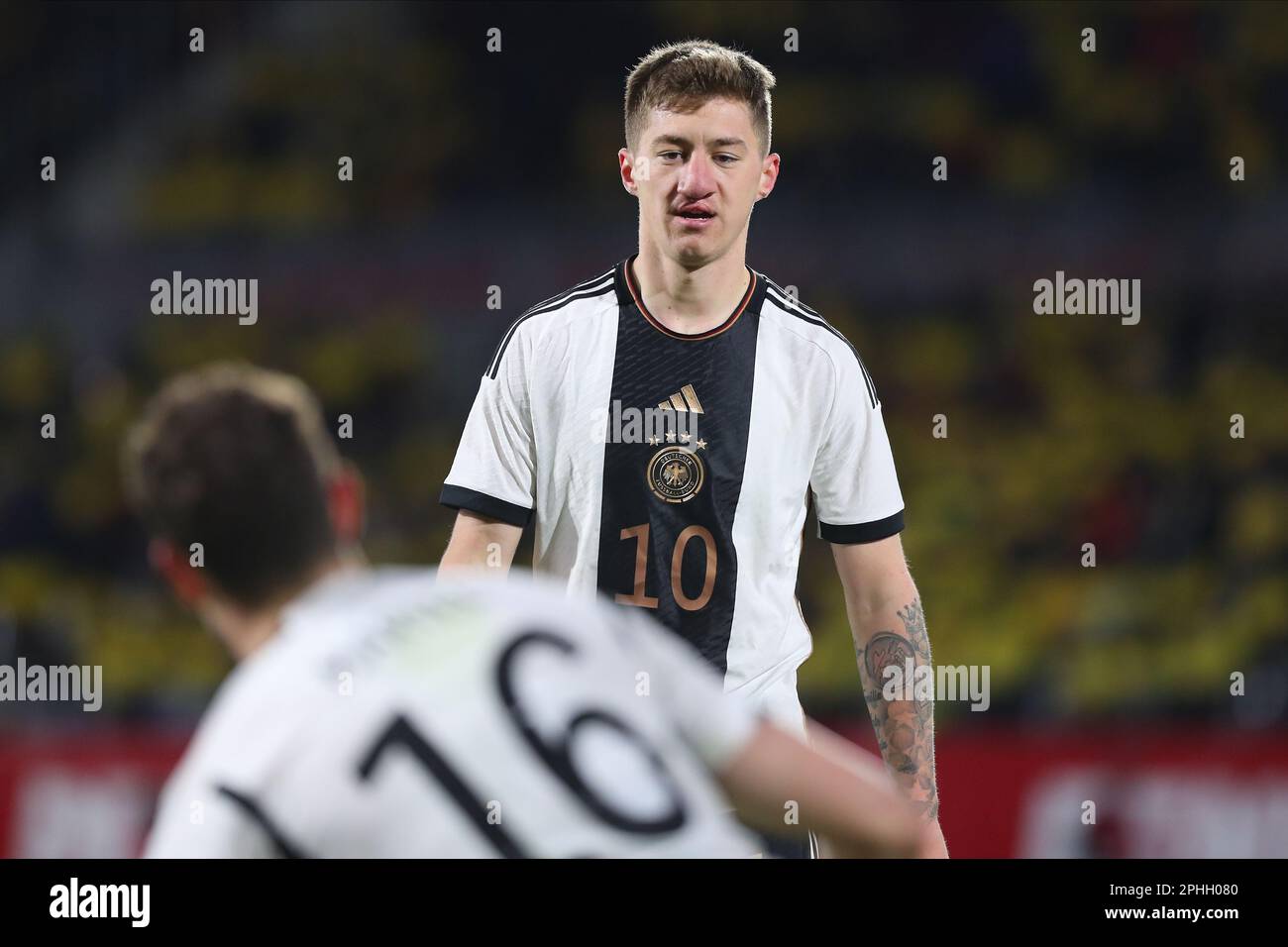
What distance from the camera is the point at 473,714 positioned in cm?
222

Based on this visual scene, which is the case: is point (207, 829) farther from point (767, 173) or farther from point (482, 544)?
point (767, 173)

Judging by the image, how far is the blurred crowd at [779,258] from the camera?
8930 mm

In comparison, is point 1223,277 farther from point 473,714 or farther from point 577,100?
point 473,714

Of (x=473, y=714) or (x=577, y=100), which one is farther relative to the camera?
(x=577, y=100)

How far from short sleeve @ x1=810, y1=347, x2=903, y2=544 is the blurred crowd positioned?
13.4 ft

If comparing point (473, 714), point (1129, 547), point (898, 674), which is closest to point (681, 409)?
point (898, 674)

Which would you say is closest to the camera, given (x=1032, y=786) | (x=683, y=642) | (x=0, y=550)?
(x=683, y=642)

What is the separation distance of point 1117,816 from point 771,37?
6130 mm

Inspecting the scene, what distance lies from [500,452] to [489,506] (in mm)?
145

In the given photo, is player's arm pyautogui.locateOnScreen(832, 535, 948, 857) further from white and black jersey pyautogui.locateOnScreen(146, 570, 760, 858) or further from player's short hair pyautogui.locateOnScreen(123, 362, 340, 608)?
player's short hair pyautogui.locateOnScreen(123, 362, 340, 608)
